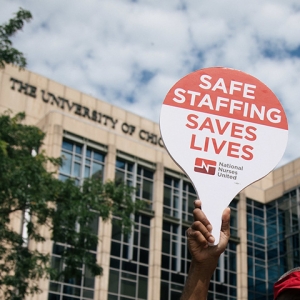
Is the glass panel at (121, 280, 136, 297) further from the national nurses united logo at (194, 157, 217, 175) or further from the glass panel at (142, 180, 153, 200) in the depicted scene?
the national nurses united logo at (194, 157, 217, 175)

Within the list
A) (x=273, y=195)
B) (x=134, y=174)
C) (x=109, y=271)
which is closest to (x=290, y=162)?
(x=273, y=195)

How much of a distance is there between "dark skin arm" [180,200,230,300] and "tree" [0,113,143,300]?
39.8 ft

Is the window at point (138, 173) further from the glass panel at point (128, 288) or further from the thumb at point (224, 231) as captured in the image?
the thumb at point (224, 231)

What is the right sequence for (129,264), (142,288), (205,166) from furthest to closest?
(142,288) < (129,264) < (205,166)

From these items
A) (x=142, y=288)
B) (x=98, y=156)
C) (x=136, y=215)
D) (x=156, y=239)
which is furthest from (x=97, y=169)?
(x=142, y=288)

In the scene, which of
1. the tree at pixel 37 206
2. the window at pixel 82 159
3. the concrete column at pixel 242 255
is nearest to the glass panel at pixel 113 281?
the window at pixel 82 159

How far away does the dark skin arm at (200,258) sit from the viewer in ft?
9.29

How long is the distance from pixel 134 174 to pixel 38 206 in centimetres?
1714

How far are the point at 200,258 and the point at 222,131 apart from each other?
2.31 ft

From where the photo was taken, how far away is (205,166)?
3252 millimetres

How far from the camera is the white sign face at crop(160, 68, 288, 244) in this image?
324 cm

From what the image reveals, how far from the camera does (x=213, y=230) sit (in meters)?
2.97

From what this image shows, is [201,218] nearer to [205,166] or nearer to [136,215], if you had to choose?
[205,166]

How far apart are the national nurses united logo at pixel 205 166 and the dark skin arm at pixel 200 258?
0.37 m
